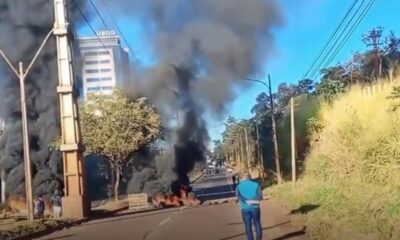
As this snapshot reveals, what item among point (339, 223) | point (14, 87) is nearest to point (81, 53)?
point (14, 87)

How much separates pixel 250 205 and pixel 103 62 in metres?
28.3

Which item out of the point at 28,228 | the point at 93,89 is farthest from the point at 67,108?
the point at 93,89

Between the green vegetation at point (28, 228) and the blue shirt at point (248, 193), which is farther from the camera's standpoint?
the green vegetation at point (28, 228)

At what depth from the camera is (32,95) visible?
1809 inches

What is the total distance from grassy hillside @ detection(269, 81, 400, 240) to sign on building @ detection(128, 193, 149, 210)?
14570 millimetres

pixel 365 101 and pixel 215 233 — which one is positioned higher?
pixel 365 101

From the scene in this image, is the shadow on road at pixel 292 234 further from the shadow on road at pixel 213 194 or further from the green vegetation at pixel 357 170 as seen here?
the shadow on road at pixel 213 194

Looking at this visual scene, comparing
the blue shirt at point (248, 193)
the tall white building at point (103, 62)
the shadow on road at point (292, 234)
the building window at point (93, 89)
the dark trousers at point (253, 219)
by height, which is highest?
the tall white building at point (103, 62)

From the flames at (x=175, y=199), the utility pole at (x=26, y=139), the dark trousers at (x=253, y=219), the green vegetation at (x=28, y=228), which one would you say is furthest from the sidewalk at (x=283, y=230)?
the flames at (x=175, y=199)

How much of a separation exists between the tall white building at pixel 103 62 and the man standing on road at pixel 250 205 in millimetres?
25218

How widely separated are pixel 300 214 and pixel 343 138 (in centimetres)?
413

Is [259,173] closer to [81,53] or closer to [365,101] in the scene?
[81,53]

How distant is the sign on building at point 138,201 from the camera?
42941 mm

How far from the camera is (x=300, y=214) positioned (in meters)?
22.3
